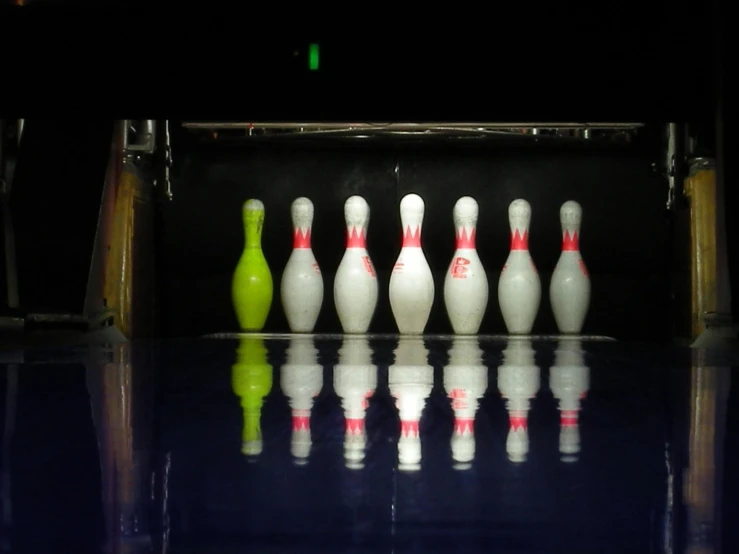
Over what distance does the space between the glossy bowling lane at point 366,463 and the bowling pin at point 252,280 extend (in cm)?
172

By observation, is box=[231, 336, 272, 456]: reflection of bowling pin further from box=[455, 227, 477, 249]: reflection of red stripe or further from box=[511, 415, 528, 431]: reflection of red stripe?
box=[455, 227, 477, 249]: reflection of red stripe

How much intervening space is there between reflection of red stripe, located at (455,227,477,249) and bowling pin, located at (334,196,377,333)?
0.97ft

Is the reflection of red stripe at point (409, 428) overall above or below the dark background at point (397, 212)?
below

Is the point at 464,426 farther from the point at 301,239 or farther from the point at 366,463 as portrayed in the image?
the point at 301,239

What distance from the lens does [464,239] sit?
10.5ft

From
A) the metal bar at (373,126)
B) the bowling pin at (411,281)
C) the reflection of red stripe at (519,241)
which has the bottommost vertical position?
the bowling pin at (411,281)

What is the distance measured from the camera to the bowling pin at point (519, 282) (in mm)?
3098

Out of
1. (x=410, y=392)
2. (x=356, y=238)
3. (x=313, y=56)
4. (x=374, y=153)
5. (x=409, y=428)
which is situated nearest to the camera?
(x=409, y=428)

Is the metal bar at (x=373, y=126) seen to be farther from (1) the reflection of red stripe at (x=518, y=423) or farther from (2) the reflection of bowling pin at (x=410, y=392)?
(1) the reflection of red stripe at (x=518, y=423)

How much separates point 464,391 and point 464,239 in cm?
204


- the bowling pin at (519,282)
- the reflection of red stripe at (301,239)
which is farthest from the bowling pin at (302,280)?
the bowling pin at (519,282)

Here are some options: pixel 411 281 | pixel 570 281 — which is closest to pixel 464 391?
pixel 411 281

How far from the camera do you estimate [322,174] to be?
3359 millimetres

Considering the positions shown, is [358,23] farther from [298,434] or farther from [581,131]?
[581,131]
